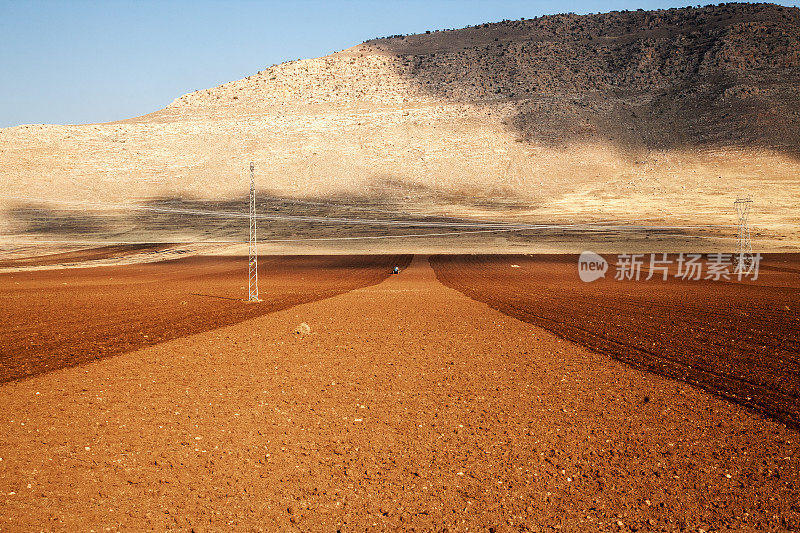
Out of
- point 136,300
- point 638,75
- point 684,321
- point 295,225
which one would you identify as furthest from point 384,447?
point 638,75

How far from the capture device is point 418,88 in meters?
96.1

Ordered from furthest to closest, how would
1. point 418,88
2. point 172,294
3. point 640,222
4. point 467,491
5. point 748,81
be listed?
point 418,88, point 748,81, point 640,222, point 172,294, point 467,491

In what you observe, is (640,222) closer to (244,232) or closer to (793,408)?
(244,232)

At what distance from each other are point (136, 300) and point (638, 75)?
88022 millimetres

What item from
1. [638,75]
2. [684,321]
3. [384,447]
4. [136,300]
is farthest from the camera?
[638,75]

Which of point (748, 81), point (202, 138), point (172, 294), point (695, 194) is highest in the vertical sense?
point (748, 81)

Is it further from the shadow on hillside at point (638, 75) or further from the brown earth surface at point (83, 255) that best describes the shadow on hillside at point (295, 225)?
the shadow on hillside at point (638, 75)

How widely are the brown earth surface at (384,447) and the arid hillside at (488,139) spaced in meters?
40.9

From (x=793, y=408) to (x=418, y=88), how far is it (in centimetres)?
9235

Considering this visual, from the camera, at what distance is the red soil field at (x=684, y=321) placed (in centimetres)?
1100

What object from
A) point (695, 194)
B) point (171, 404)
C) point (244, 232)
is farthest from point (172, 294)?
point (695, 194)

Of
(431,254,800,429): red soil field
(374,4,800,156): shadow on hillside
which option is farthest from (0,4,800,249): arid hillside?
(431,254,800,429): red soil field

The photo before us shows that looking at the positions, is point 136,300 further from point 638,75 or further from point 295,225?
point 638,75

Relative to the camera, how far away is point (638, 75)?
90.4 m
